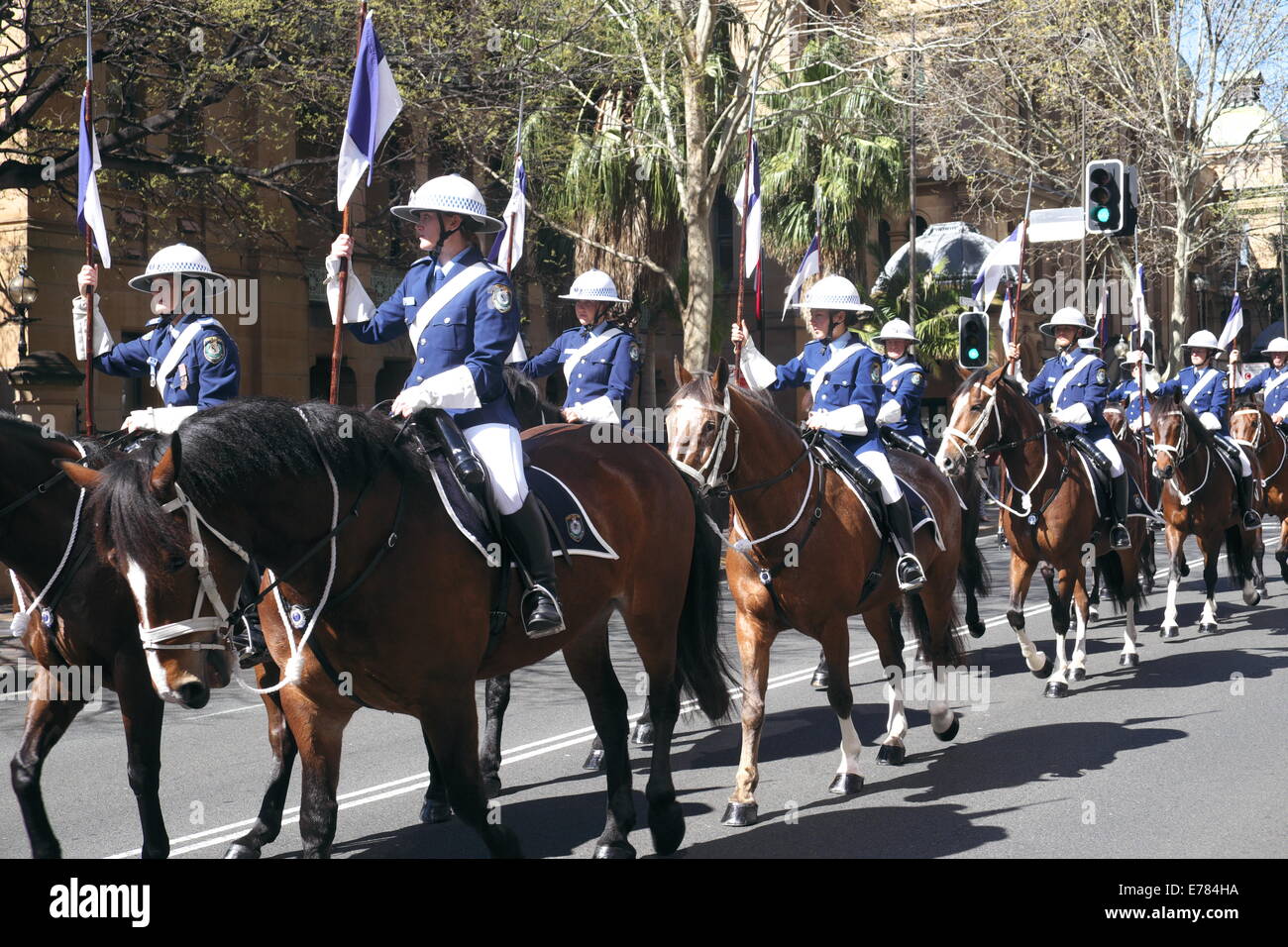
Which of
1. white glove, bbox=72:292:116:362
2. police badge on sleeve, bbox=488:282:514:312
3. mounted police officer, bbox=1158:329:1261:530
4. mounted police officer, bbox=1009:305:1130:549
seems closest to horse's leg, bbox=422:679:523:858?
police badge on sleeve, bbox=488:282:514:312

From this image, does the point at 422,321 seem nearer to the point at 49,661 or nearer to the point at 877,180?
the point at 49,661

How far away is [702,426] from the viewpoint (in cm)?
717

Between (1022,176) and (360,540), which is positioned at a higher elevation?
(1022,176)

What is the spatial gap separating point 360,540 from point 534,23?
52.4 feet

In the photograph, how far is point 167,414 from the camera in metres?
6.87

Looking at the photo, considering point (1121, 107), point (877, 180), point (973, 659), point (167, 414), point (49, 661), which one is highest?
point (1121, 107)

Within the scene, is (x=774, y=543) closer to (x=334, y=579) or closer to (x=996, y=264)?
(x=334, y=579)

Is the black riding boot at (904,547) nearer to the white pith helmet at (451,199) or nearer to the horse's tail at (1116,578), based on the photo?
the white pith helmet at (451,199)

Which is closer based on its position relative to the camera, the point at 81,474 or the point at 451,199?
the point at 81,474

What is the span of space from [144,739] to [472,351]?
2208 millimetres

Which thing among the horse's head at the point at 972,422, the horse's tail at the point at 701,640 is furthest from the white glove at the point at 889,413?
the horse's tail at the point at 701,640

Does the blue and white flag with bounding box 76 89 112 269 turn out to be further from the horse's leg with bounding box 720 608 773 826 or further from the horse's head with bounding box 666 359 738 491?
the horse's leg with bounding box 720 608 773 826

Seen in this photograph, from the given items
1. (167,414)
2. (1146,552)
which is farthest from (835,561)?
(1146,552)

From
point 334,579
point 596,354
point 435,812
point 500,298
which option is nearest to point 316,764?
point 334,579
